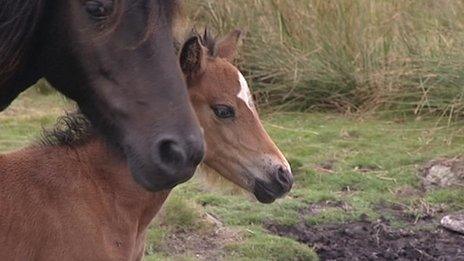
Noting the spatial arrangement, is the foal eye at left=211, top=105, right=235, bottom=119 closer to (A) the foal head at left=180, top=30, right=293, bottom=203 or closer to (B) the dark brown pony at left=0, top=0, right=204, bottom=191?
(A) the foal head at left=180, top=30, right=293, bottom=203

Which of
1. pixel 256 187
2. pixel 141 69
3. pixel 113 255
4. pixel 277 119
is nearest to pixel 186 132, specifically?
pixel 141 69

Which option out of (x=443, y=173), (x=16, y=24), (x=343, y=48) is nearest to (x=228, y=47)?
(x=16, y=24)

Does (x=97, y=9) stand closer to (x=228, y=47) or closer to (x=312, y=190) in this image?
(x=228, y=47)

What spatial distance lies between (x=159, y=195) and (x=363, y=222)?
83.9 inches

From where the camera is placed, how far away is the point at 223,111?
482cm

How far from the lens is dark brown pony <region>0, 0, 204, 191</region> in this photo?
2.87 m

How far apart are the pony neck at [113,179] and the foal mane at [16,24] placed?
1.71 meters

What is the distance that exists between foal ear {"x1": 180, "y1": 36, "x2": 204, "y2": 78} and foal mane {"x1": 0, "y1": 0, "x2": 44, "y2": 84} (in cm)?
175

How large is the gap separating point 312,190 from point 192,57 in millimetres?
2612

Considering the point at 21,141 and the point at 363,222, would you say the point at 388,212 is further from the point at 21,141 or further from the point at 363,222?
the point at 21,141

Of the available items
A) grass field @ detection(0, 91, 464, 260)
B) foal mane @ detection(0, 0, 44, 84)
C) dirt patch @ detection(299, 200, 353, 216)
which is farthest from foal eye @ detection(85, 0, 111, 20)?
dirt patch @ detection(299, 200, 353, 216)

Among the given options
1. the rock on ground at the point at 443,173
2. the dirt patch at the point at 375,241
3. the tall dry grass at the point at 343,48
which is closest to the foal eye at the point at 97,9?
the dirt patch at the point at 375,241

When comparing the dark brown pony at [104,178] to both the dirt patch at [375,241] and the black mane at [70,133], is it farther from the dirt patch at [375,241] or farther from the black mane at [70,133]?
the dirt patch at [375,241]

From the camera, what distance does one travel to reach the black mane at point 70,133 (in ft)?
15.4
